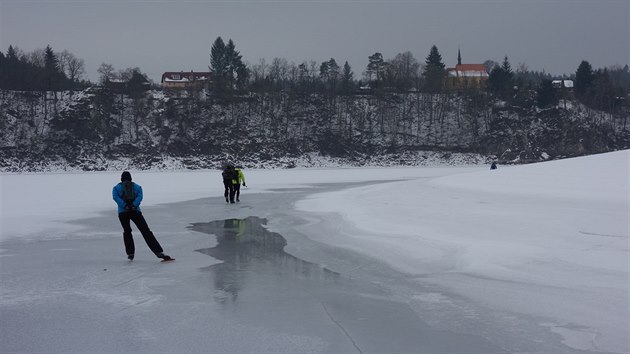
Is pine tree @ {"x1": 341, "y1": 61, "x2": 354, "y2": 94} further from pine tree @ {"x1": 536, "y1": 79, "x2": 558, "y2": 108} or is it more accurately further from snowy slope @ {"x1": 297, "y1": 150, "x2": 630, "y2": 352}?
snowy slope @ {"x1": 297, "y1": 150, "x2": 630, "y2": 352}

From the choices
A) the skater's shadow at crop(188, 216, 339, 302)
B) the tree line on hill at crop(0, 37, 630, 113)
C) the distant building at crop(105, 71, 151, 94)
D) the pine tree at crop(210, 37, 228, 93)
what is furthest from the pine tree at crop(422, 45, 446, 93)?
the skater's shadow at crop(188, 216, 339, 302)

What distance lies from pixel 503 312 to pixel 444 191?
1448 cm

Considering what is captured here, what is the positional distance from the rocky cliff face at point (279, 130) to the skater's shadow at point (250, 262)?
196ft

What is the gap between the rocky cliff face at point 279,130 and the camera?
74875 millimetres

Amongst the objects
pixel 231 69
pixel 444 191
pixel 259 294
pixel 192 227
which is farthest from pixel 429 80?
pixel 259 294

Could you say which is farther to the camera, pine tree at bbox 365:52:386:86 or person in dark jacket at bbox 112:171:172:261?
pine tree at bbox 365:52:386:86

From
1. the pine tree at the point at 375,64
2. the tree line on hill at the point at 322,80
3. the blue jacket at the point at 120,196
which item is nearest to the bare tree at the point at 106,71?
the tree line on hill at the point at 322,80

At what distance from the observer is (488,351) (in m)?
5.12

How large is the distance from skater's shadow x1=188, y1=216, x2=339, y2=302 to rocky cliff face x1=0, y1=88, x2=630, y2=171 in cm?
5960

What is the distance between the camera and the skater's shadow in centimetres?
827

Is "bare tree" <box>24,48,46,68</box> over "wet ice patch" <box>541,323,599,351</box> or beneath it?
over

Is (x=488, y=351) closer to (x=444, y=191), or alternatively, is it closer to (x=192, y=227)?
(x=192, y=227)

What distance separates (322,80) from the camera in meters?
115

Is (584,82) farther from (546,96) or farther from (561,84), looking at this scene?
(546,96)
